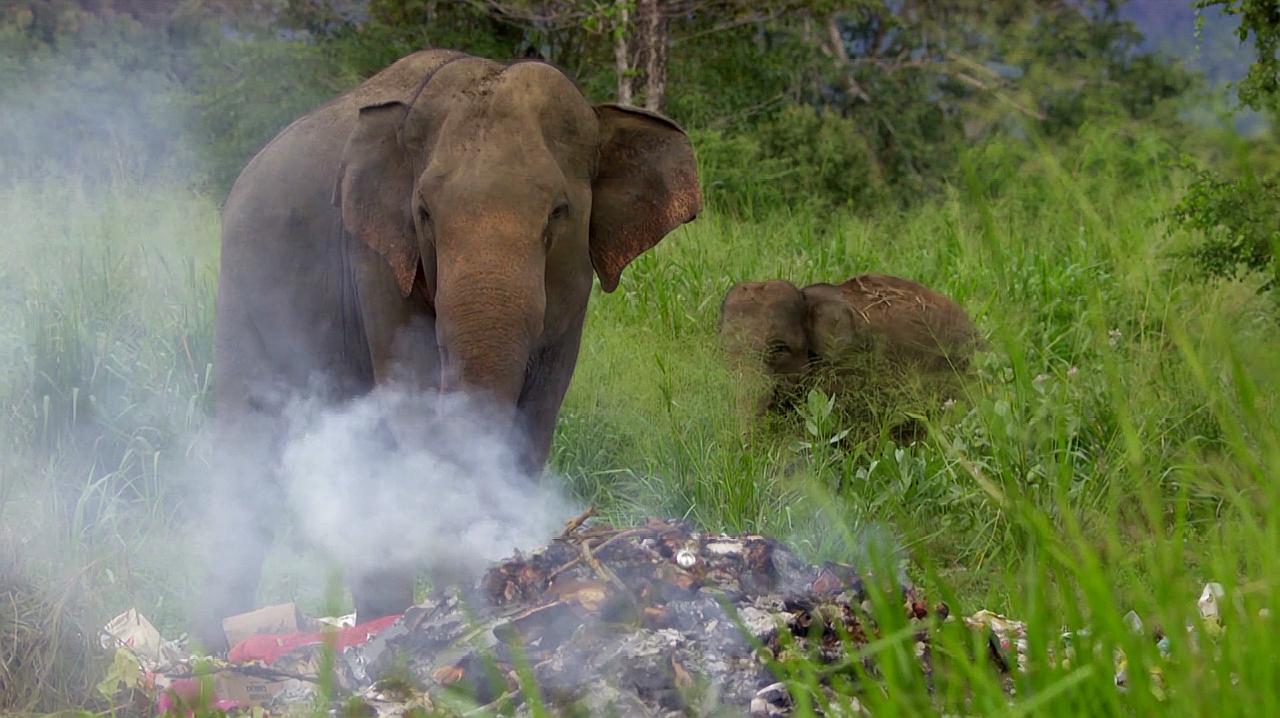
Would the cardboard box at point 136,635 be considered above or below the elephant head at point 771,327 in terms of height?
below

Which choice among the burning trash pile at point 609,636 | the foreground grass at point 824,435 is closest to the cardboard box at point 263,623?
the foreground grass at point 824,435

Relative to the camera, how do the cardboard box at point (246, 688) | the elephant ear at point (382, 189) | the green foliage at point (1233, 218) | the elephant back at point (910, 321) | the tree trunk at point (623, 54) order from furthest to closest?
1. the tree trunk at point (623, 54)
2. the elephant back at point (910, 321)
3. the green foliage at point (1233, 218)
4. the elephant ear at point (382, 189)
5. the cardboard box at point (246, 688)

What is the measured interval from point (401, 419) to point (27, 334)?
2.78 metres

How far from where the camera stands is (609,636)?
3.90 m

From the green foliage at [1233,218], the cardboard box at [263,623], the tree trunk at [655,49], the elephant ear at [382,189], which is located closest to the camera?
the elephant ear at [382,189]

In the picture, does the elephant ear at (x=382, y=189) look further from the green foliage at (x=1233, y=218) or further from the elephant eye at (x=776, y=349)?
the green foliage at (x=1233, y=218)

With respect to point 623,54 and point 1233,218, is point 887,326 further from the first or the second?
point 623,54

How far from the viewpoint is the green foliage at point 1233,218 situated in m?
7.10

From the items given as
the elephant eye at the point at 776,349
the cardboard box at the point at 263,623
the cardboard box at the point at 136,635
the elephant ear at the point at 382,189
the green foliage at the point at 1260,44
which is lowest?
the cardboard box at the point at 263,623

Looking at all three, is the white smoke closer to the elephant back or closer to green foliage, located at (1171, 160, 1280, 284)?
the elephant back

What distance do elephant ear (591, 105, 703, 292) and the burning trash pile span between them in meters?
1.29

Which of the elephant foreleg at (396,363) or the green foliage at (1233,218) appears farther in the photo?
the green foliage at (1233,218)

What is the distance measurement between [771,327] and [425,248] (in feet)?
9.35

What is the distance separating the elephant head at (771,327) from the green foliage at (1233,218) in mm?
1790
